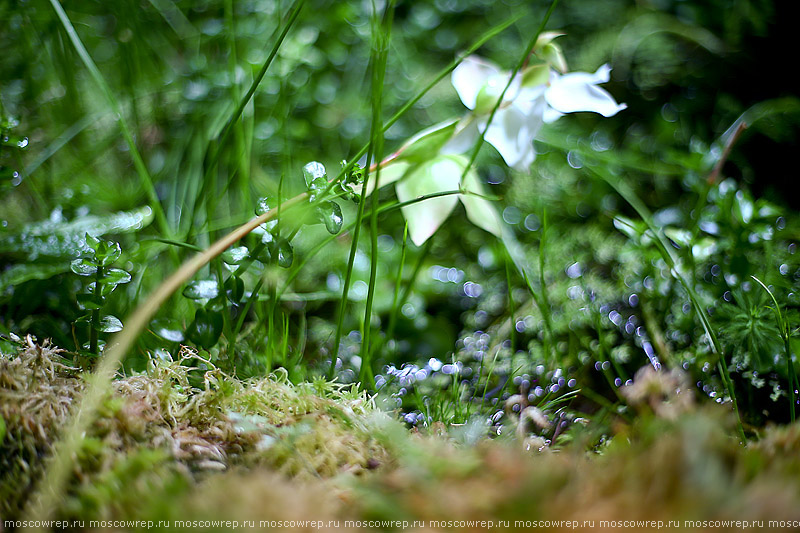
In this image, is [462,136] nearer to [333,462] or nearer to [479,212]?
[479,212]

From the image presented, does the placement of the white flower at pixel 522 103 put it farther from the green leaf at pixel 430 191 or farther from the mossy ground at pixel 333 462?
the mossy ground at pixel 333 462

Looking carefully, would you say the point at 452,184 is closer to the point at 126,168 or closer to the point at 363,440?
the point at 363,440

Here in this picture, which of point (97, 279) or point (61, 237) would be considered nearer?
point (97, 279)

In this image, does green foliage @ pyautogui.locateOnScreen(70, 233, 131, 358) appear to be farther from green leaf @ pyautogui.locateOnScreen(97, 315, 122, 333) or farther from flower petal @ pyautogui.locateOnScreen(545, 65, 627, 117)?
flower petal @ pyautogui.locateOnScreen(545, 65, 627, 117)

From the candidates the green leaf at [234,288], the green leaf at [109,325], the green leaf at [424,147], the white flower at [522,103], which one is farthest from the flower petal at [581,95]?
the green leaf at [109,325]

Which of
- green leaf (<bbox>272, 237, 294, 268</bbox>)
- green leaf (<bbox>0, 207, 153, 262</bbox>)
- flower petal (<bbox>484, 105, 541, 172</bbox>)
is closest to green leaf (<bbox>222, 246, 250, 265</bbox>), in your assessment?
green leaf (<bbox>272, 237, 294, 268</bbox>)

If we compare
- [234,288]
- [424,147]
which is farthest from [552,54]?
[234,288]
